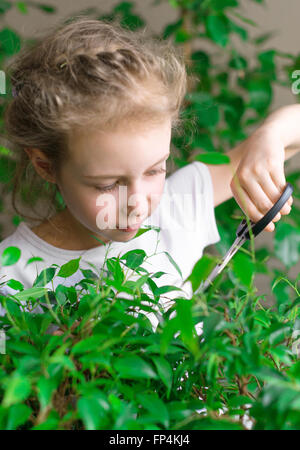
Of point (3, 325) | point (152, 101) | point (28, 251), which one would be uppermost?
point (152, 101)

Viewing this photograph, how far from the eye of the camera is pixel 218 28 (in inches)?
44.6

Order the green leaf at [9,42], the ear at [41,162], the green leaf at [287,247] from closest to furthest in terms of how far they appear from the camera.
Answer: the green leaf at [287,247]
the ear at [41,162]
the green leaf at [9,42]

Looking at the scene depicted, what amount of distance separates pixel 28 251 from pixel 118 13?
73cm

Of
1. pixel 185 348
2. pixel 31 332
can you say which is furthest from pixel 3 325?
pixel 185 348

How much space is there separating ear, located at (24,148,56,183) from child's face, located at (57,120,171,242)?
0.06 meters

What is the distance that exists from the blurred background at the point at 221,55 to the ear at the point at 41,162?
0.15 m

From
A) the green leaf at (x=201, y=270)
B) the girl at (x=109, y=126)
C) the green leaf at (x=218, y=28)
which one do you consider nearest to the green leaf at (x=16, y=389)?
the green leaf at (x=201, y=270)

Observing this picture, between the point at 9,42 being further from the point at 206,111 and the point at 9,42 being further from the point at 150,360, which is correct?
the point at 150,360

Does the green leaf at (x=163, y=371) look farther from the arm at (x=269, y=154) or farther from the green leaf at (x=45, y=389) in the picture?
the arm at (x=269, y=154)

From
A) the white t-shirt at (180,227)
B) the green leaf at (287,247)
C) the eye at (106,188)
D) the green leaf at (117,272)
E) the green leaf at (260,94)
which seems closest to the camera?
the green leaf at (117,272)

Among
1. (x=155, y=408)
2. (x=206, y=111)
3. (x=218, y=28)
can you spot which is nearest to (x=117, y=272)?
(x=155, y=408)

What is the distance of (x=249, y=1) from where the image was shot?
1.55 m

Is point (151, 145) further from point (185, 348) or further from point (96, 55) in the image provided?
point (185, 348)

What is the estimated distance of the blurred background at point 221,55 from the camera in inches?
43.6
